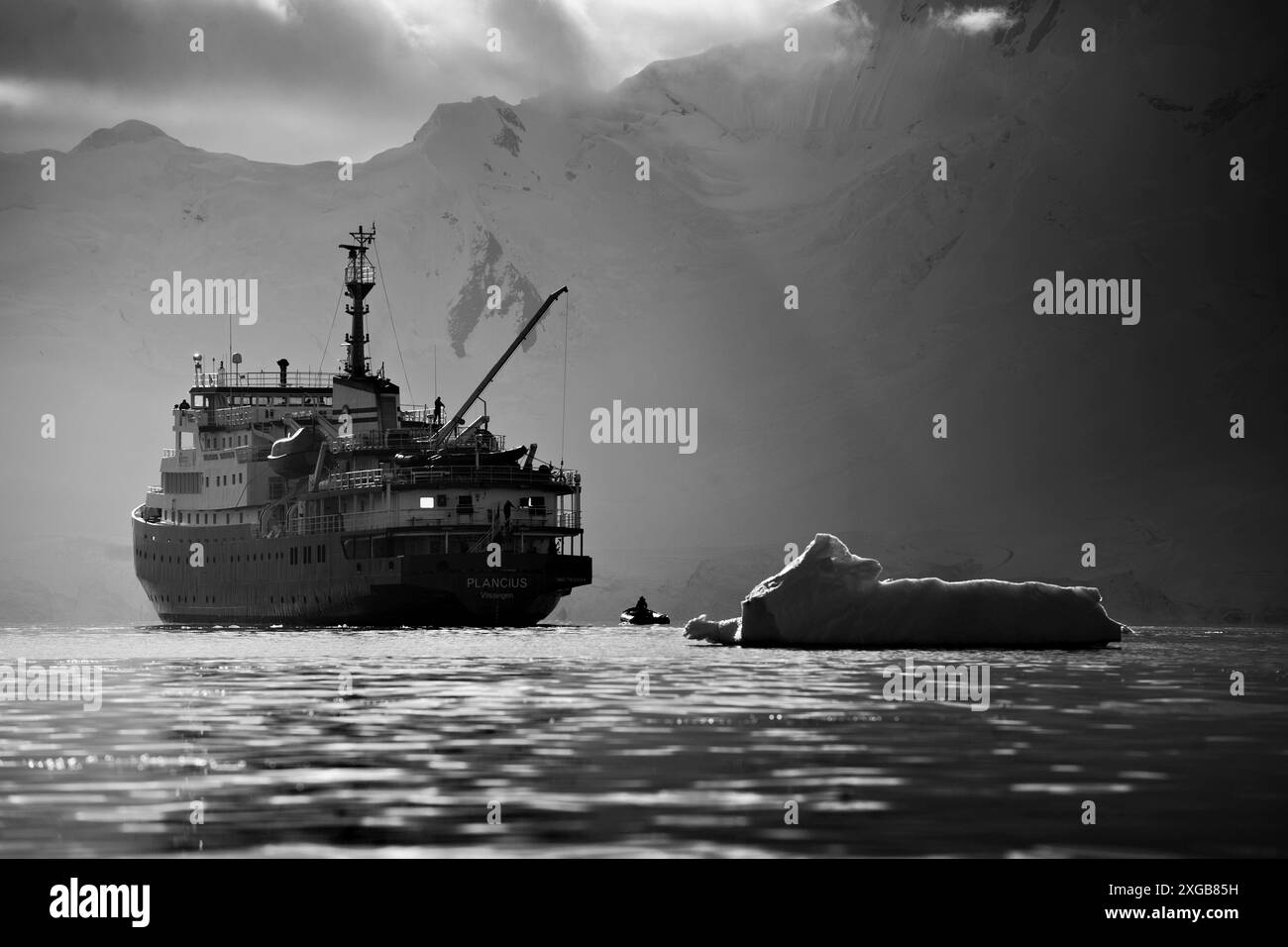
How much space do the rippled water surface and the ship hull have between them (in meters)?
51.7

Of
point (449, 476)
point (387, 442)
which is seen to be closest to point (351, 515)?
point (387, 442)

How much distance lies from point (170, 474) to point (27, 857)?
333ft

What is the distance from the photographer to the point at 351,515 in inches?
3826

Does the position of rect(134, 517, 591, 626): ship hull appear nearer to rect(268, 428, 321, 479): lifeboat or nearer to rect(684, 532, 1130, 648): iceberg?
rect(268, 428, 321, 479): lifeboat

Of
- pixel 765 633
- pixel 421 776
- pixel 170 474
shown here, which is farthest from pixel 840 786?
pixel 170 474

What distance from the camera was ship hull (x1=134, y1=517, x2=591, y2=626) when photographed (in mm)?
92375

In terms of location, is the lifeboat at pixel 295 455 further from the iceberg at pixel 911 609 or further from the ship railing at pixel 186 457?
the iceberg at pixel 911 609

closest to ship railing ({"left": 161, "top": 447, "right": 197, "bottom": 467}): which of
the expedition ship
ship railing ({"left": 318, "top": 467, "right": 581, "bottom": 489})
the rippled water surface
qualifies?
the expedition ship

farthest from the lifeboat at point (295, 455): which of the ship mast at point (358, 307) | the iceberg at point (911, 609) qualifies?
the iceberg at point (911, 609)

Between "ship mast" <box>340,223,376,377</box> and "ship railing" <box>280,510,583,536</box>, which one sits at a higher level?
"ship mast" <box>340,223,376,377</box>

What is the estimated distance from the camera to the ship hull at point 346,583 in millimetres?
92375

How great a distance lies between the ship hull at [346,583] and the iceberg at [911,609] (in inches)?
1613
